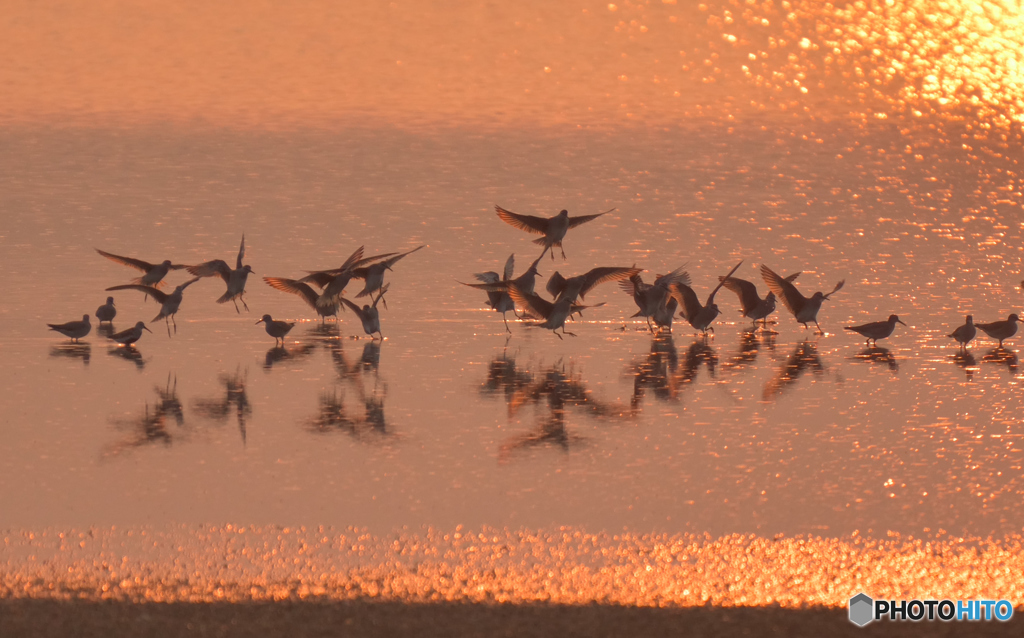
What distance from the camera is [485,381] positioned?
14523mm

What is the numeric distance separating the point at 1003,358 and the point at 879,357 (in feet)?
4.46

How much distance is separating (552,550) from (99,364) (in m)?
8.18

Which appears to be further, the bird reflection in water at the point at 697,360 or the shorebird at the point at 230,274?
the shorebird at the point at 230,274

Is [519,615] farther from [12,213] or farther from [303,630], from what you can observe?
[12,213]

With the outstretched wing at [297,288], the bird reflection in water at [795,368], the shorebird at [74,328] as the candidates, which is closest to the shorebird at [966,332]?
the bird reflection in water at [795,368]

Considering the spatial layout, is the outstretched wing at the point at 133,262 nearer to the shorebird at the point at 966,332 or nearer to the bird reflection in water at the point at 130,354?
the bird reflection in water at the point at 130,354

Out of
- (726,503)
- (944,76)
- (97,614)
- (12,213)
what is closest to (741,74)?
(944,76)

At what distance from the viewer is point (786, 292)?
1789 centimetres

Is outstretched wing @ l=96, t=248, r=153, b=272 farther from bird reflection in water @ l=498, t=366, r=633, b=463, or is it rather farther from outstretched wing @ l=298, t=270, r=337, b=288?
bird reflection in water @ l=498, t=366, r=633, b=463

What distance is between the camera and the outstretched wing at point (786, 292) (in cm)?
1775

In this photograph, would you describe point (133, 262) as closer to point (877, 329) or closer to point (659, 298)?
point (659, 298)

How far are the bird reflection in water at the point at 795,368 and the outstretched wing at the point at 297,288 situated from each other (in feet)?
20.5

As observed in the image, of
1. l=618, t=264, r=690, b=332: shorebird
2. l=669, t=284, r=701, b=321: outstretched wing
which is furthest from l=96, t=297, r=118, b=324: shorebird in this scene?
l=669, t=284, r=701, b=321: outstretched wing

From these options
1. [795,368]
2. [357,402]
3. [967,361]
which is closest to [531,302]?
[795,368]
